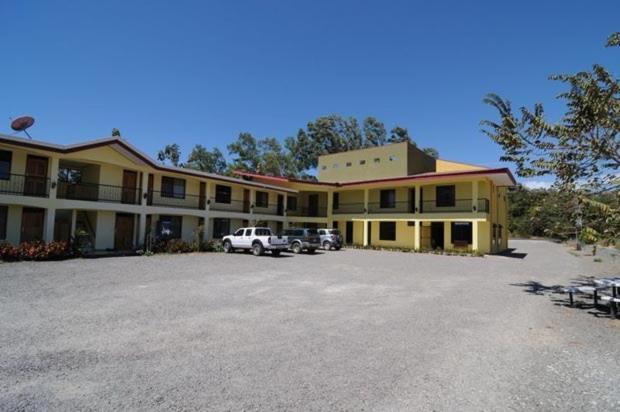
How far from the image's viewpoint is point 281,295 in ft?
31.8

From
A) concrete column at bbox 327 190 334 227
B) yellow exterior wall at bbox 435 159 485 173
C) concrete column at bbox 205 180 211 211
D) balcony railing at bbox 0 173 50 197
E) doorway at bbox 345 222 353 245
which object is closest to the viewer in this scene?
balcony railing at bbox 0 173 50 197

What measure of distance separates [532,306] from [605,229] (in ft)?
8.52

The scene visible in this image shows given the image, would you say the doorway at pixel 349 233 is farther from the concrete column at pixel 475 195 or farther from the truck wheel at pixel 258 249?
the truck wheel at pixel 258 249

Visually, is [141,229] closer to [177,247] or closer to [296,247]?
[177,247]

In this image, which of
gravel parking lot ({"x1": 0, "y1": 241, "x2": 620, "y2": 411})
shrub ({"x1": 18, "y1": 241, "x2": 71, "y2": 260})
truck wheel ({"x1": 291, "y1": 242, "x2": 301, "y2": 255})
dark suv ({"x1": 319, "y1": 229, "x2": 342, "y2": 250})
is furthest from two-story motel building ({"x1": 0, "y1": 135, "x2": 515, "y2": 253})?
gravel parking lot ({"x1": 0, "y1": 241, "x2": 620, "y2": 411})

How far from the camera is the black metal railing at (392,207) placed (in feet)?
100

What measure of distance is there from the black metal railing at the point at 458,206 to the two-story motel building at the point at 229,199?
3.4 inches

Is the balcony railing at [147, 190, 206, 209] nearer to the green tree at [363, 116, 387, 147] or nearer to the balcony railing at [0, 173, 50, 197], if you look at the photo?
the balcony railing at [0, 173, 50, 197]

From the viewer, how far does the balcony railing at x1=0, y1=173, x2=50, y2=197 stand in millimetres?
17000

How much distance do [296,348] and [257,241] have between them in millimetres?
16080

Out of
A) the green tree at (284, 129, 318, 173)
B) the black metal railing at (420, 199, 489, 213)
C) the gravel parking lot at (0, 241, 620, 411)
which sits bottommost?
the gravel parking lot at (0, 241, 620, 411)

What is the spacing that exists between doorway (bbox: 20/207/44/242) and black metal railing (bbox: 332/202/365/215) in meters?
23.5

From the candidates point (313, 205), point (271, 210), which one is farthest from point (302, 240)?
point (313, 205)

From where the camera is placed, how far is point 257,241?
70.0ft
